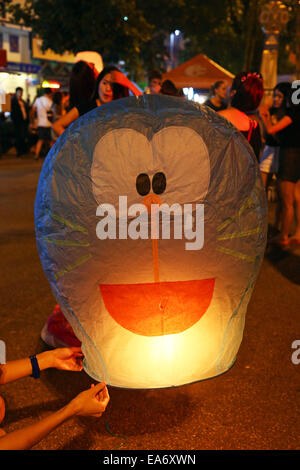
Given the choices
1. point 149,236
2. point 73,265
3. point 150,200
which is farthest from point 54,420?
point 150,200

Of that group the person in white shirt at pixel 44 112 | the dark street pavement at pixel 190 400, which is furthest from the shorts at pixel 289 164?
the person in white shirt at pixel 44 112

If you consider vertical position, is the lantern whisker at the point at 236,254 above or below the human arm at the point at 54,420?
above

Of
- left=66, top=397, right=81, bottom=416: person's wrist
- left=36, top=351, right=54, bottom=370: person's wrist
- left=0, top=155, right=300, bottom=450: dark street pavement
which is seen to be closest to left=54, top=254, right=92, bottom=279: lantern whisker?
left=36, top=351, right=54, bottom=370: person's wrist

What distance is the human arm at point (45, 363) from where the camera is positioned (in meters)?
2.41

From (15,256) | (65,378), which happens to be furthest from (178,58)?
(65,378)

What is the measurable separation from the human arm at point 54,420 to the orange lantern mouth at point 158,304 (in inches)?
12.4

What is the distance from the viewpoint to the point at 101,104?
11.6 feet

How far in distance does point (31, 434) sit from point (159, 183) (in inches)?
43.1

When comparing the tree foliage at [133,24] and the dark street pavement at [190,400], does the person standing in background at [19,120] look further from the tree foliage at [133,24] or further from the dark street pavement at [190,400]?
the dark street pavement at [190,400]

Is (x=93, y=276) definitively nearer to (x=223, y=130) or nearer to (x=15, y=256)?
(x=223, y=130)

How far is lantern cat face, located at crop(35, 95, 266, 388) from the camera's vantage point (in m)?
2.15

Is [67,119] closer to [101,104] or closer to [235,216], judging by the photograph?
[101,104]

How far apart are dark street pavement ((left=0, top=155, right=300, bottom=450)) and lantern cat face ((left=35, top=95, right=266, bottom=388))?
444mm

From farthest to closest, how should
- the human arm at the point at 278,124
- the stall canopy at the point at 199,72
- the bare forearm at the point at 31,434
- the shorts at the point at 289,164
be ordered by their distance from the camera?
the stall canopy at the point at 199,72 < the shorts at the point at 289,164 < the human arm at the point at 278,124 < the bare forearm at the point at 31,434
